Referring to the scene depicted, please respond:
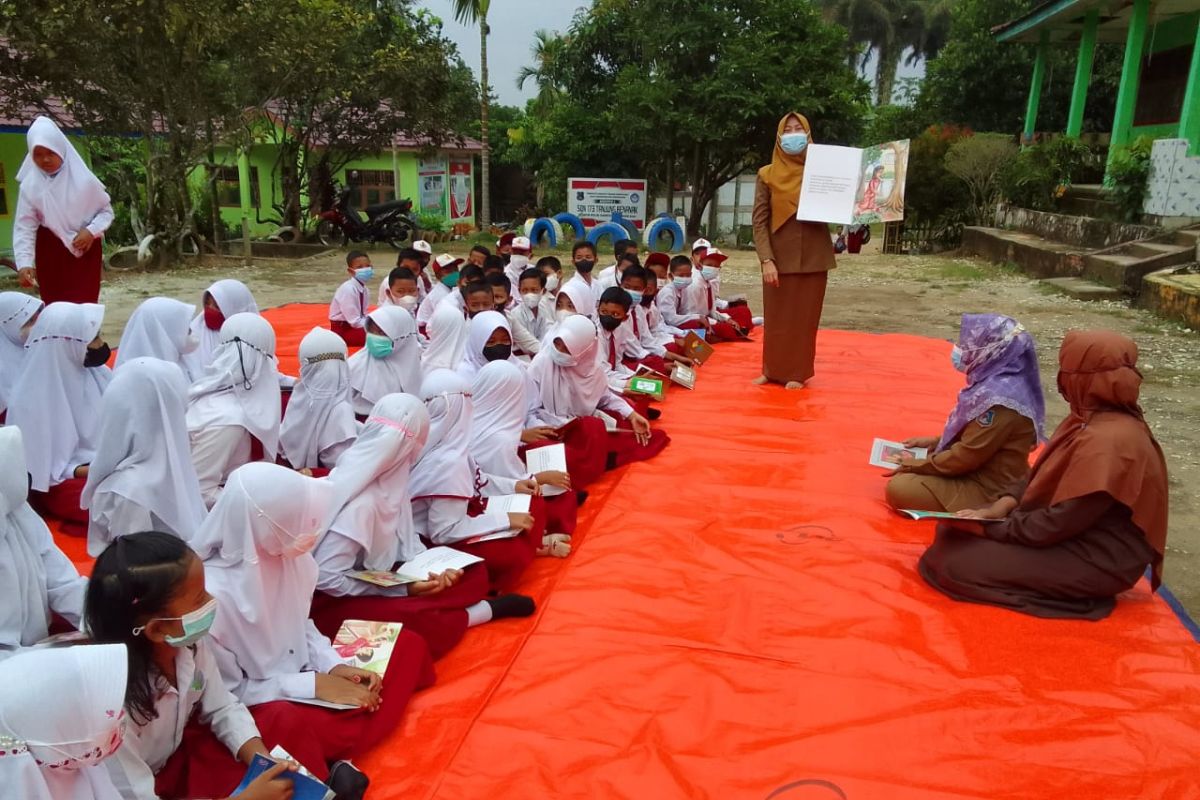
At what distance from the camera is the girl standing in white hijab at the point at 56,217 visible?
525 centimetres

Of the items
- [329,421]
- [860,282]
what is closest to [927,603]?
[329,421]

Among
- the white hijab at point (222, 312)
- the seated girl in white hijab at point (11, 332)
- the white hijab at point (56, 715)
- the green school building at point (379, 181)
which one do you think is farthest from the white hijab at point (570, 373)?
the green school building at point (379, 181)

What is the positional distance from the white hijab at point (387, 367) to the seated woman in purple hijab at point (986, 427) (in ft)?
8.57

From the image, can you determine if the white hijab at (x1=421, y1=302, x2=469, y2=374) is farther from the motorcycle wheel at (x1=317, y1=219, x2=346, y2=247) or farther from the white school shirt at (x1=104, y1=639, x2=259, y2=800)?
the motorcycle wheel at (x1=317, y1=219, x2=346, y2=247)

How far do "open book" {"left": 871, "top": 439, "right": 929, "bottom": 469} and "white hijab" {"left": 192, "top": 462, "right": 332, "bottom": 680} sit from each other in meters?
2.96

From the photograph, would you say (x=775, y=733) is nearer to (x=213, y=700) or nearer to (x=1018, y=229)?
(x=213, y=700)

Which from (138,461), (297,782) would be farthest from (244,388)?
(297,782)

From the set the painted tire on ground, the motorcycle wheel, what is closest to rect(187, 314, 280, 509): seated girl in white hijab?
A: the painted tire on ground

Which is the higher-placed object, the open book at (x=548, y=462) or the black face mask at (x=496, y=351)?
the black face mask at (x=496, y=351)

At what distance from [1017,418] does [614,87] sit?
1696 cm

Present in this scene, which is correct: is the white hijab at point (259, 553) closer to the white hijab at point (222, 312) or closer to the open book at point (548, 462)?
the open book at point (548, 462)

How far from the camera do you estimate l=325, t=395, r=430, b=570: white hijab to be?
2.75 metres

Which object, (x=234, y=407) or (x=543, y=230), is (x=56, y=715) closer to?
(x=234, y=407)

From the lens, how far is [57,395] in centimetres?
387
